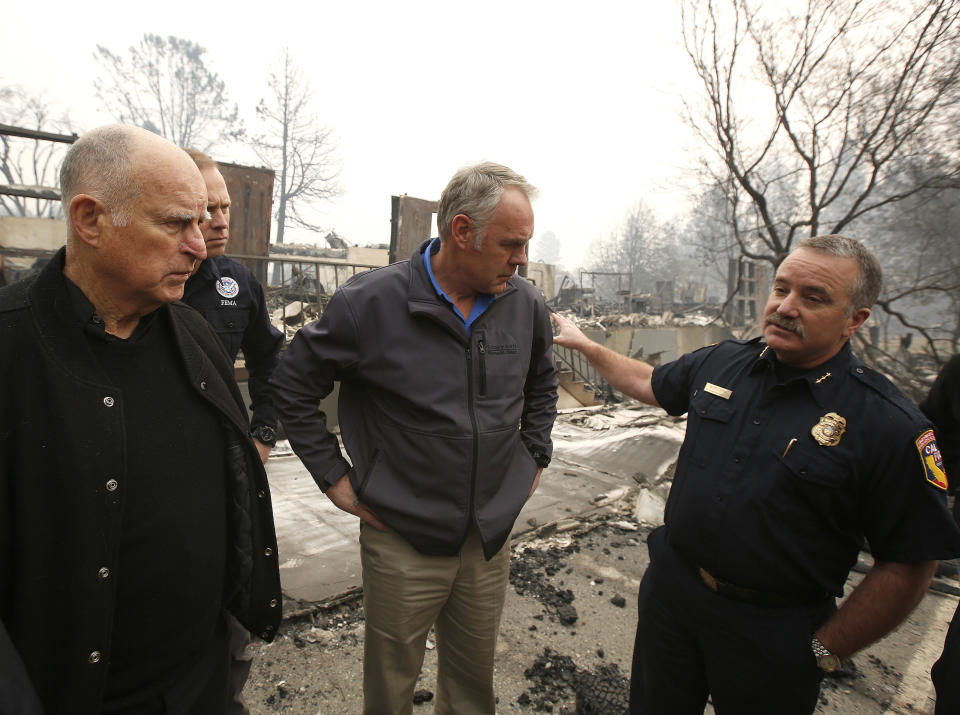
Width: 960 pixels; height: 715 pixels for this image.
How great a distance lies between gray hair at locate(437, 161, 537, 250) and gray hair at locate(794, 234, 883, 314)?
1018mm

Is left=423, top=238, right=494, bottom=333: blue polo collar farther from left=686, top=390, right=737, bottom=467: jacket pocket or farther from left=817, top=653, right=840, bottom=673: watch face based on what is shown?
left=817, top=653, right=840, bottom=673: watch face

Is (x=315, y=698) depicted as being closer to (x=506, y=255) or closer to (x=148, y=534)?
(x=148, y=534)

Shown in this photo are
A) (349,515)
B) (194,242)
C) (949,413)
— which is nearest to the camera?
(194,242)

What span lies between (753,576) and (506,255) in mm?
1292

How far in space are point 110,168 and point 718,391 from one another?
1.90 metres

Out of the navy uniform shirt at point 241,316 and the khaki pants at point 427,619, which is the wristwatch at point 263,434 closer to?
the navy uniform shirt at point 241,316

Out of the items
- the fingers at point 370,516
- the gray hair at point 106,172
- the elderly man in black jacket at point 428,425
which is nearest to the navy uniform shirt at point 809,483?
the elderly man in black jacket at point 428,425

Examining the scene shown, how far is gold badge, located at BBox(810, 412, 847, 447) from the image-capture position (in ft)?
5.05

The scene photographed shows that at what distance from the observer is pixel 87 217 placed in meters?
1.12

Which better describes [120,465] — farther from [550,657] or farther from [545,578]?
[545,578]

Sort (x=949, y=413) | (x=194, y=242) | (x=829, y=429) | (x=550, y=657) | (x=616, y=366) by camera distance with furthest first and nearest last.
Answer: (x=550, y=657) → (x=616, y=366) → (x=949, y=413) → (x=829, y=429) → (x=194, y=242)

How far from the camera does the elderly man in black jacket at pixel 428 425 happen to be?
1.71 metres

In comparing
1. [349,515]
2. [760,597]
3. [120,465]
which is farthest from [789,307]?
[349,515]

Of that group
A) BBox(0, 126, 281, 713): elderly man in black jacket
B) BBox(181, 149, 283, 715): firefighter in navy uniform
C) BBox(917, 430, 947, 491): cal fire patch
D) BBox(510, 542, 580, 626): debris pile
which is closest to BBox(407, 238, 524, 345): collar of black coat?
BBox(0, 126, 281, 713): elderly man in black jacket
